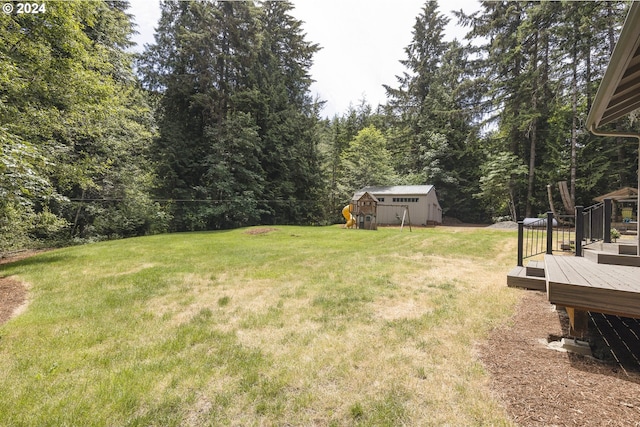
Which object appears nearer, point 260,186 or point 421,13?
point 260,186

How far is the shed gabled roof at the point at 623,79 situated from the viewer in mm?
2330

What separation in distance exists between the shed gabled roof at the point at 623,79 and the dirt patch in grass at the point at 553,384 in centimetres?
307

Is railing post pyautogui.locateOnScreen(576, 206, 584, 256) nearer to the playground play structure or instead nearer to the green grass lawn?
the green grass lawn

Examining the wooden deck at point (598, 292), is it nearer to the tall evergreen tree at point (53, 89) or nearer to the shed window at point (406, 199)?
the tall evergreen tree at point (53, 89)

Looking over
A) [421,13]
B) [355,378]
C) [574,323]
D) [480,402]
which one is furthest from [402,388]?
[421,13]

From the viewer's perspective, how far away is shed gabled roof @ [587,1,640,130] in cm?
233

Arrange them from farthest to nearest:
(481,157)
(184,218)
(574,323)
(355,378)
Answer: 1. (481,157)
2. (184,218)
3. (574,323)
4. (355,378)

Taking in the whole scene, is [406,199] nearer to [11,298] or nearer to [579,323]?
[579,323]

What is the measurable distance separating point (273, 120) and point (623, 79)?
2074 cm

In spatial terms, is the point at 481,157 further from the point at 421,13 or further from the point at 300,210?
the point at 300,210

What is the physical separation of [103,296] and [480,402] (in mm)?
6249

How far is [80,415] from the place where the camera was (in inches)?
89.0

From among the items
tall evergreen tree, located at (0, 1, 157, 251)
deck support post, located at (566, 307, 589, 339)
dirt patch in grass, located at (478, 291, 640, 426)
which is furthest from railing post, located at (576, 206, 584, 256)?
tall evergreen tree, located at (0, 1, 157, 251)

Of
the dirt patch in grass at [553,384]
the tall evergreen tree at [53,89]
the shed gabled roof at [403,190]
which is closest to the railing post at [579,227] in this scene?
the dirt patch in grass at [553,384]
